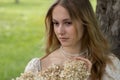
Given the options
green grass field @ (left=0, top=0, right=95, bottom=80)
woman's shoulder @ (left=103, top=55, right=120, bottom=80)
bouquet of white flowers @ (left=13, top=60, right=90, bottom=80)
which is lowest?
green grass field @ (left=0, top=0, right=95, bottom=80)

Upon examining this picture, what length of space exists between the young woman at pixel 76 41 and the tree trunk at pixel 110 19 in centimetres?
42

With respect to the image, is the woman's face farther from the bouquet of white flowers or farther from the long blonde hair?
the bouquet of white flowers

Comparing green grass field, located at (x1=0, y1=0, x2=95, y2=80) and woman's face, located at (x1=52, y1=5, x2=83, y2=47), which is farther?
green grass field, located at (x1=0, y1=0, x2=95, y2=80)

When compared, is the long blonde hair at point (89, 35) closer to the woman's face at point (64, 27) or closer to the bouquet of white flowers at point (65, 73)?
the woman's face at point (64, 27)

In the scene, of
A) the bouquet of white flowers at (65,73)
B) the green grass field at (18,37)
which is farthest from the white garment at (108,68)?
the green grass field at (18,37)

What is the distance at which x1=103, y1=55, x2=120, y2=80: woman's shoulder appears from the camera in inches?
109

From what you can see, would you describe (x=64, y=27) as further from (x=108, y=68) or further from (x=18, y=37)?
(x=18, y=37)

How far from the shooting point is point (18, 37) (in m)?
11.3

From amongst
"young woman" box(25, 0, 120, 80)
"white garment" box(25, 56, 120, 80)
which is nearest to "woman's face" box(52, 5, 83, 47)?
"young woman" box(25, 0, 120, 80)

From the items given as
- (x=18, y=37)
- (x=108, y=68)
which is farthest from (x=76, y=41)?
(x=18, y=37)

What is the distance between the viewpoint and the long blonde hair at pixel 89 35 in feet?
8.76

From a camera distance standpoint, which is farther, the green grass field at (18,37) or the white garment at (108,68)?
the green grass field at (18,37)

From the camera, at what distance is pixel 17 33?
473 inches

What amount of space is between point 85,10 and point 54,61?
0.34 m
